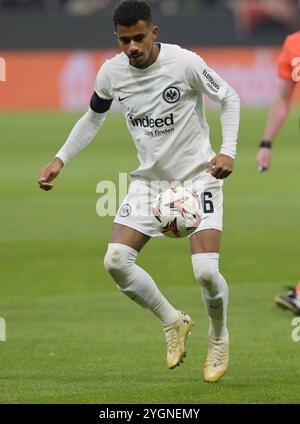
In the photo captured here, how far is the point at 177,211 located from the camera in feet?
25.7

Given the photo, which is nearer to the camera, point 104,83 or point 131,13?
point 131,13

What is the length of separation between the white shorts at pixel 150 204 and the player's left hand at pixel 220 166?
45cm

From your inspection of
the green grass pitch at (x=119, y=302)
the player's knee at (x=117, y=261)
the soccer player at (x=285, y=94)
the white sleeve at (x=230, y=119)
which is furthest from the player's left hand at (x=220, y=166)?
the soccer player at (x=285, y=94)

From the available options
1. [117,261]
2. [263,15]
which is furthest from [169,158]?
[263,15]

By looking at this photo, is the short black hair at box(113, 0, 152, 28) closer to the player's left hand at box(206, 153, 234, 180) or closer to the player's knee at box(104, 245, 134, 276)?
the player's left hand at box(206, 153, 234, 180)

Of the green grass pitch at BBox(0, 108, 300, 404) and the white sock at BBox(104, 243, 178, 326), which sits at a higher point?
the white sock at BBox(104, 243, 178, 326)

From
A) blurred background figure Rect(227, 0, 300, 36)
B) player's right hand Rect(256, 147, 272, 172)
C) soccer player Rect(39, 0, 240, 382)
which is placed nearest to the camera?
soccer player Rect(39, 0, 240, 382)

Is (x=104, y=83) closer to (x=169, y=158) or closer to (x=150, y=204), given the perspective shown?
(x=169, y=158)

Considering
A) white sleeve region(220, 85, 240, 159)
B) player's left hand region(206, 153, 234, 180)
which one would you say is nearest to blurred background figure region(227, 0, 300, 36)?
white sleeve region(220, 85, 240, 159)

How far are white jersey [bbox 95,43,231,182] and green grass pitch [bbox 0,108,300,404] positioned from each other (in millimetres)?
1435

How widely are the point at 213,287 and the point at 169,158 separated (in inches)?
36.1

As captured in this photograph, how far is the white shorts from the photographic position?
27.2 feet

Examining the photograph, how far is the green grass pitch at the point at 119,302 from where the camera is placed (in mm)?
8055

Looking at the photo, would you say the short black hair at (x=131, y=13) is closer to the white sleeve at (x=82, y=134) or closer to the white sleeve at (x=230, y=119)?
the white sleeve at (x=230, y=119)
